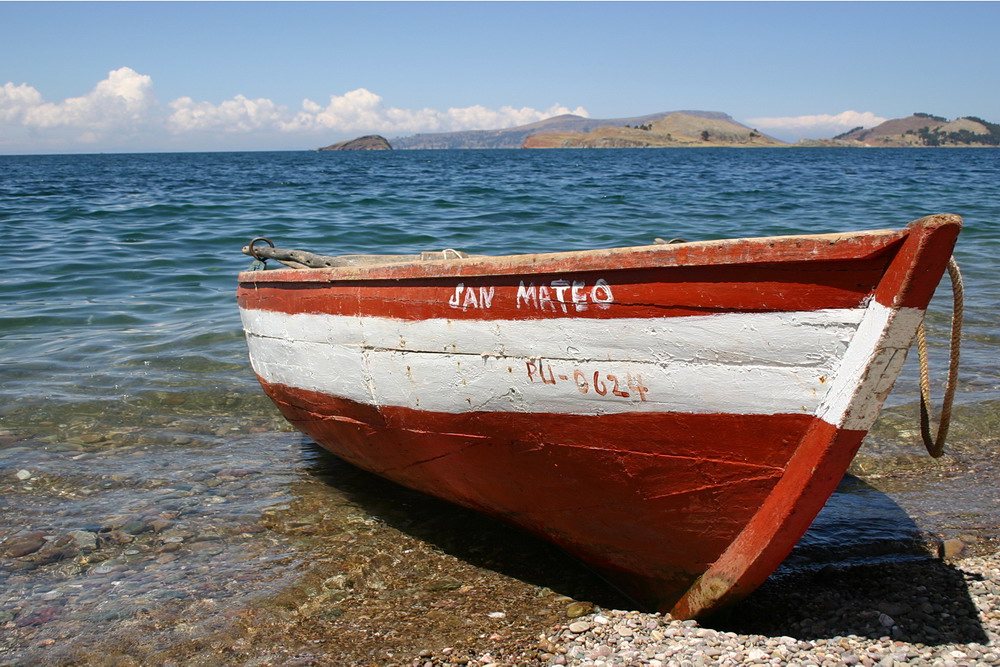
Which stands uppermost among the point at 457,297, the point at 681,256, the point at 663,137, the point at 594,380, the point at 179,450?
the point at 663,137

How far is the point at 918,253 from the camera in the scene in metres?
2.15

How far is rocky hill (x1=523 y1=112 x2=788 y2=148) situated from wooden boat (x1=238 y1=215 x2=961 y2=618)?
124619 mm

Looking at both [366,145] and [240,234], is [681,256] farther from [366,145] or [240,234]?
[366,145]

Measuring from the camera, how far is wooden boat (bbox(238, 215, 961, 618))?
7.72 feet

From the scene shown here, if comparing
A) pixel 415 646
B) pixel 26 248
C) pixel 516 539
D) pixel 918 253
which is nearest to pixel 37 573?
pixel 415 646

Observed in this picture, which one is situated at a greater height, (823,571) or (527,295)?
(527,295)

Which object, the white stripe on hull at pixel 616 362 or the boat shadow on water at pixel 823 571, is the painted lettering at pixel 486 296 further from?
the boat shadow on water at pixel 823 571

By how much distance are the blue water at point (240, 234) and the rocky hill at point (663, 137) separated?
9802 cm

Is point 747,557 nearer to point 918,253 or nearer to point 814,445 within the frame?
point 814,445

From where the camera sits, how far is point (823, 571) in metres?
3.37

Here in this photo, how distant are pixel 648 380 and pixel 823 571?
1.41m

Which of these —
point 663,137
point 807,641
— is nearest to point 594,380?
point 807,641

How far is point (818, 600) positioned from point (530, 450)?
1.30 metres

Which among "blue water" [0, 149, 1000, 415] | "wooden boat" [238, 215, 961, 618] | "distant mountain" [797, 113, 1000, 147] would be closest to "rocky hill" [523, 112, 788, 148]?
"distant mountain" [797, 113, 1000, 147]
